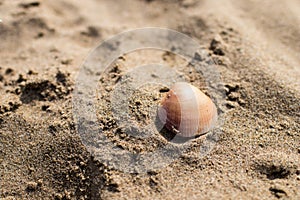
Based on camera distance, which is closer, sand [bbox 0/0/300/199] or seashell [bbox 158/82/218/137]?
sand [bbox 0/0/300/199]

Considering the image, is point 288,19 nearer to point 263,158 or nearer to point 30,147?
point 263,158

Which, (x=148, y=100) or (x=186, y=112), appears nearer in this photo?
(x=186, y=112)

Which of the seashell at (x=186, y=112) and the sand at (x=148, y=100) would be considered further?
the seashell at (x=186, y=112)

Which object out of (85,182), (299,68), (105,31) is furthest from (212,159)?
(105,31)
